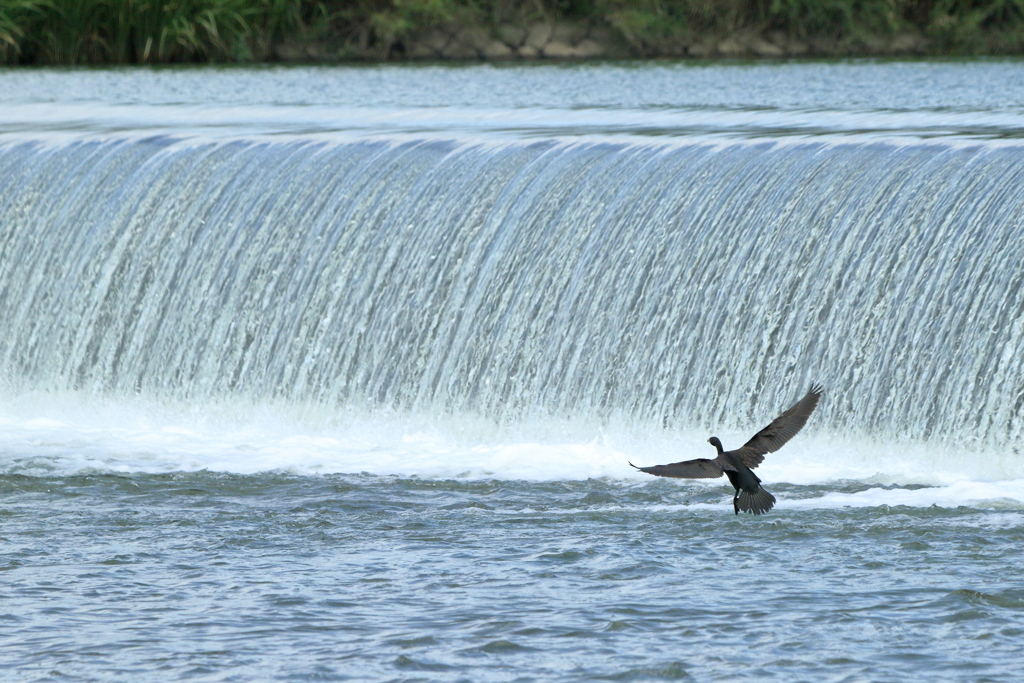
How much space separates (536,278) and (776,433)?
136 inches

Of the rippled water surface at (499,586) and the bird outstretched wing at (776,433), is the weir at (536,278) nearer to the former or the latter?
the rippled water surface at (499,586)

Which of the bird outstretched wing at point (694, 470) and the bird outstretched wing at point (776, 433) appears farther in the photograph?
the bird outstretched wing at point (776, 433)

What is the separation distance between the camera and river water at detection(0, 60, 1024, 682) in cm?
483

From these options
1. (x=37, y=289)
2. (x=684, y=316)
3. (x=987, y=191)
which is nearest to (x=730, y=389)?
(x=684, y=316)

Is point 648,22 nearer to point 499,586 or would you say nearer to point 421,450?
point 421,450

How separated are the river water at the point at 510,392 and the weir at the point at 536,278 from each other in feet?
0.06

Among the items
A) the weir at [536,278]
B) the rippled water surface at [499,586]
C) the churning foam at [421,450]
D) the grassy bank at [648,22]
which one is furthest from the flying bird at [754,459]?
the grassy bank at [648,22]

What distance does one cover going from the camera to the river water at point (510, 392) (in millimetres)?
4828

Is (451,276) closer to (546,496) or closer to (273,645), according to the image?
(546,496)

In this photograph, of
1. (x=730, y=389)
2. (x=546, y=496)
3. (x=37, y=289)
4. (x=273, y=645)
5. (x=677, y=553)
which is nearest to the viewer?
(x=273, y=645)

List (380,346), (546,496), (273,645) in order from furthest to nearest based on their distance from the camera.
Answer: (380,346), (546,496), (273,645)

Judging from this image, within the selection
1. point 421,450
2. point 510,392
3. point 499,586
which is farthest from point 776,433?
point 510,392

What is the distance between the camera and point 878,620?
480 cm

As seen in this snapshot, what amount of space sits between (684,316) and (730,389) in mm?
487
